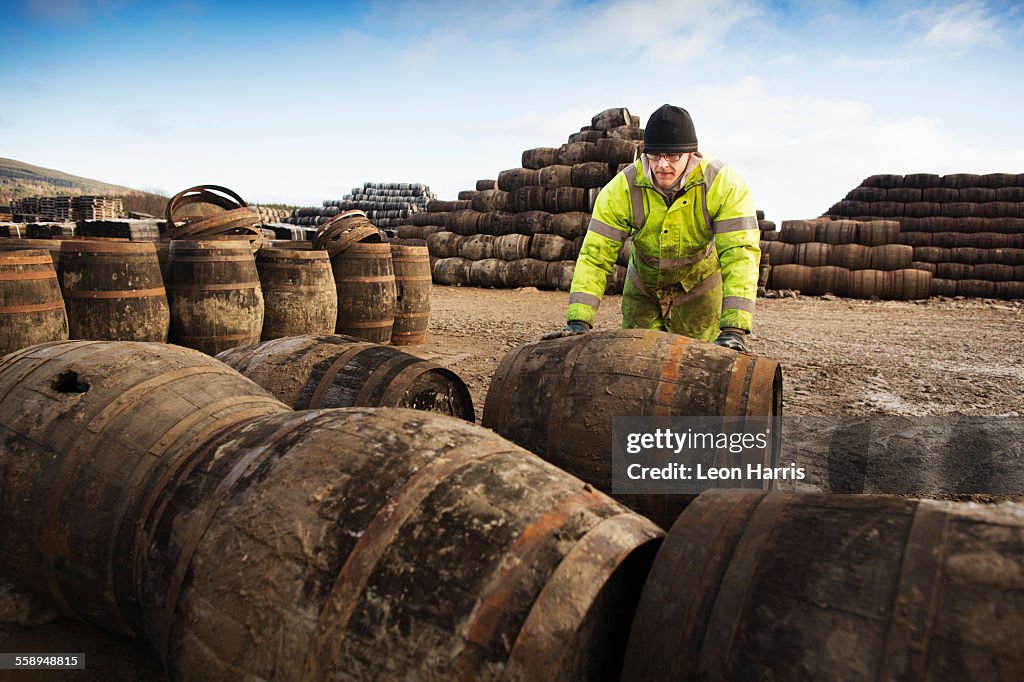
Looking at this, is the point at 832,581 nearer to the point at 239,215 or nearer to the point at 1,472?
the point at 1,472

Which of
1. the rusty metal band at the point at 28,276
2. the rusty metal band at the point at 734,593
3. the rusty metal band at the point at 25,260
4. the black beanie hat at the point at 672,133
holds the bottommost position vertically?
the rusty metal band at the point at 734,593

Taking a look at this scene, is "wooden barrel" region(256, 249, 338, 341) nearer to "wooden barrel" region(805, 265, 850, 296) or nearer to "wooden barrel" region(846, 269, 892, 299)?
"wooden barrel" region(805, 265, 850, 296)

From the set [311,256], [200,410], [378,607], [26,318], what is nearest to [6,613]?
[200,410]

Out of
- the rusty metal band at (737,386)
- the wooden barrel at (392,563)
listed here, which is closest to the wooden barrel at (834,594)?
the wooden barrel at (392,563)

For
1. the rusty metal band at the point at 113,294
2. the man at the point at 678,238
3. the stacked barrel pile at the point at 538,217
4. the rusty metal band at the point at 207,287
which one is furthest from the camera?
the stacked barrel pile at the point at 538,217

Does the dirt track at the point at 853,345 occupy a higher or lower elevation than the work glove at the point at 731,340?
lower

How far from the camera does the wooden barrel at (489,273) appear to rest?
600 inches

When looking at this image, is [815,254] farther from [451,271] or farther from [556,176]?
[451,271]

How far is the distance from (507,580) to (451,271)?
585 inches

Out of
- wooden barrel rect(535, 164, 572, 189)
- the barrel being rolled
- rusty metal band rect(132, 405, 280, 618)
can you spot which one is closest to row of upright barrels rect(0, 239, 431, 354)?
the barrel being rolled

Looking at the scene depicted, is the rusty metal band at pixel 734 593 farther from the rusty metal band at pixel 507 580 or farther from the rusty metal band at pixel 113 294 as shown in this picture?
the rusty metal band at pixel 113 294

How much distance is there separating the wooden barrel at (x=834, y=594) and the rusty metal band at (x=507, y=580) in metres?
0.23

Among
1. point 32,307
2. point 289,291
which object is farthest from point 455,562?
point 289,291

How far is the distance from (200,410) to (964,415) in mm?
5602
